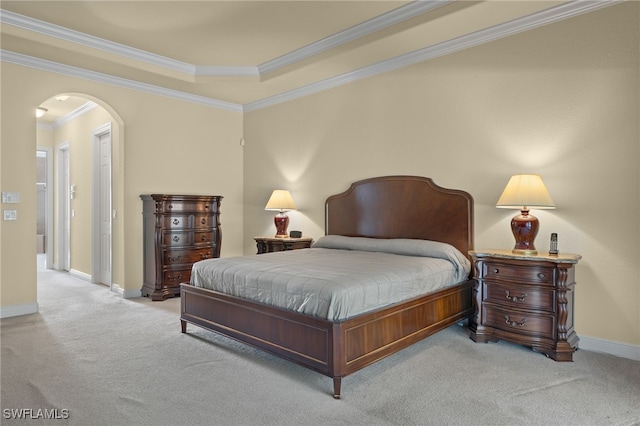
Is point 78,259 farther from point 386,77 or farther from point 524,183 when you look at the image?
point 524,183

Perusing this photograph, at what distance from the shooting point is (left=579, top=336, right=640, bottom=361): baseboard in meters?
2.93

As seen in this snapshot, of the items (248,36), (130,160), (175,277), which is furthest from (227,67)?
(175,277)

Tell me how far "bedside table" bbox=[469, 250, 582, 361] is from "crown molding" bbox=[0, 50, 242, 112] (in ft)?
14.1

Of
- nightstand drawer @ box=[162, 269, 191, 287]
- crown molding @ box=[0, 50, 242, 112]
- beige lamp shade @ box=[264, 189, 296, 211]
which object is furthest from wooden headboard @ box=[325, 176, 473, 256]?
crown molding @ box=[0, 50, 242, 112]

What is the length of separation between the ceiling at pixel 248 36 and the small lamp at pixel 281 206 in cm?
142

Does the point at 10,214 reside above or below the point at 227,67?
below

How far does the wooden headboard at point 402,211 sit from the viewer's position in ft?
12.6

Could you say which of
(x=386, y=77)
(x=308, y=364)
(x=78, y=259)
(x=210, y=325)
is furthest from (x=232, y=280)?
(x=78, y=259)

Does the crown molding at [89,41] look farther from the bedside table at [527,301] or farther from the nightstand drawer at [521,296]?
the nightstand drawer at [521,296]

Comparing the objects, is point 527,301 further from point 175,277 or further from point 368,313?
point 175,277

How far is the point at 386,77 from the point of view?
4414 millimetres

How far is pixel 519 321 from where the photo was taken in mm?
3047

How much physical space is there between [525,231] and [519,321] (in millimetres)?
708

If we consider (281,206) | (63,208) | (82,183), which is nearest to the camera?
(281,206)
